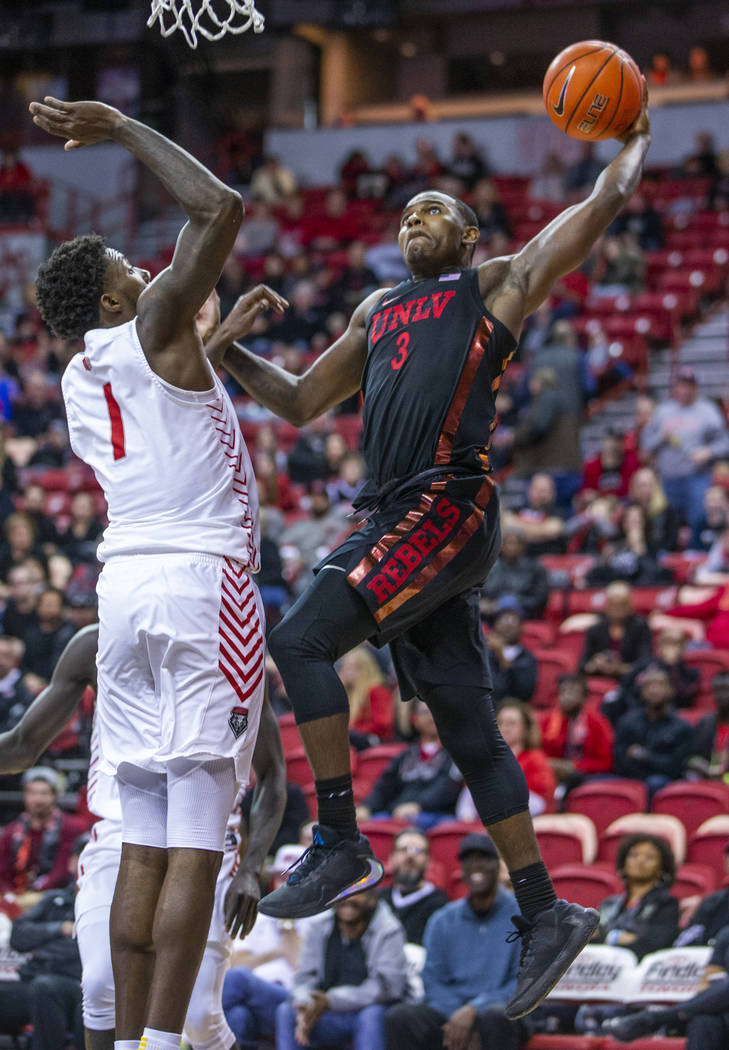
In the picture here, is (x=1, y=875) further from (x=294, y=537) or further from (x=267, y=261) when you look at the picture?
(x=267, y=261)

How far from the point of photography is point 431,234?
4445 mm

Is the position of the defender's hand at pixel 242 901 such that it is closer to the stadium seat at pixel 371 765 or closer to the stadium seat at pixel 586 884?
the stadium seat at pixel 586 884

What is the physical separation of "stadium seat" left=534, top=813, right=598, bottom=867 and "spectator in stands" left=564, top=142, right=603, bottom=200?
11.8m

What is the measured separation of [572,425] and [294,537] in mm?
2720

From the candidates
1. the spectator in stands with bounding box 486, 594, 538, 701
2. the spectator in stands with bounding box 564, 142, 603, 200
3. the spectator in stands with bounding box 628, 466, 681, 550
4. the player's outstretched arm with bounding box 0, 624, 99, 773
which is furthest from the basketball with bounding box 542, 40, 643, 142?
the spectator in stands with bounding box 564, 142, 603, 200

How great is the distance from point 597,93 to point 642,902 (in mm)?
4747

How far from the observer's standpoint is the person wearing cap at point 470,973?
23.9ft

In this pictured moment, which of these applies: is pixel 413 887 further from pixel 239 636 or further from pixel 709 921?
pixel 239 636

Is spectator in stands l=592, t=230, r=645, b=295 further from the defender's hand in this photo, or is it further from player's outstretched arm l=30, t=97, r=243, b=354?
player's outstretched arm l=30, t=97, r=243, b=354

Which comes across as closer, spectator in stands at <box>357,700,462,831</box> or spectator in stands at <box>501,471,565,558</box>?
spectator in stands at <box>357,700,462,831</box>

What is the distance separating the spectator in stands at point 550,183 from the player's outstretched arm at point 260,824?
1558 cm

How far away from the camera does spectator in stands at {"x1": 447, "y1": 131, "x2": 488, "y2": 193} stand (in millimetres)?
19906

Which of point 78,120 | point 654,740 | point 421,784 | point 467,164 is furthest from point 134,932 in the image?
point 467,164

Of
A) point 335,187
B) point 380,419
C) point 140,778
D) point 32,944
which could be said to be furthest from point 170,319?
point 335,187
